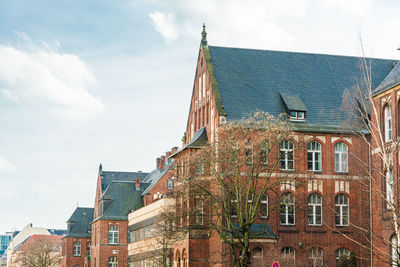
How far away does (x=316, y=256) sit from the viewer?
2014 inches

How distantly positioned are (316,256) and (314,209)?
11.6ft

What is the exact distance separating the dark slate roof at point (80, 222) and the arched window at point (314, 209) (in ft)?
219

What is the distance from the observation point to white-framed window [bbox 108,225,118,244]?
91.9m

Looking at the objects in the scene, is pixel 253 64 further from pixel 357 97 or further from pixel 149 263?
pixel 149 263

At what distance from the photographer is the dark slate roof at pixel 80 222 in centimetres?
11262

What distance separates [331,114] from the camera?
5406cm

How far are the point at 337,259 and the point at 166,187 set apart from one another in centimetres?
3797

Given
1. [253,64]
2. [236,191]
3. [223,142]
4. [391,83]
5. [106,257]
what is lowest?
[106,257]

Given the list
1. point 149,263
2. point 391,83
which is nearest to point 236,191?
point 391,83

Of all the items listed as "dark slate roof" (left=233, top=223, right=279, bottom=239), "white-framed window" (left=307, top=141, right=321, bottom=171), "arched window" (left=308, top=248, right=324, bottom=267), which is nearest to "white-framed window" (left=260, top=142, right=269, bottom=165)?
"dark slate roof" (left=233, top=223, right=279, bottom=239)

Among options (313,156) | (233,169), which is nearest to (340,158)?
(313,156)

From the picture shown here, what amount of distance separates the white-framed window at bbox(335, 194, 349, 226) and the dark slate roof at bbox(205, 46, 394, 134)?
212 inches

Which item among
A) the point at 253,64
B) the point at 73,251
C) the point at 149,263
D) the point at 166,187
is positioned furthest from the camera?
the point at 73,251

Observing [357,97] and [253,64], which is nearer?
[357,97]
